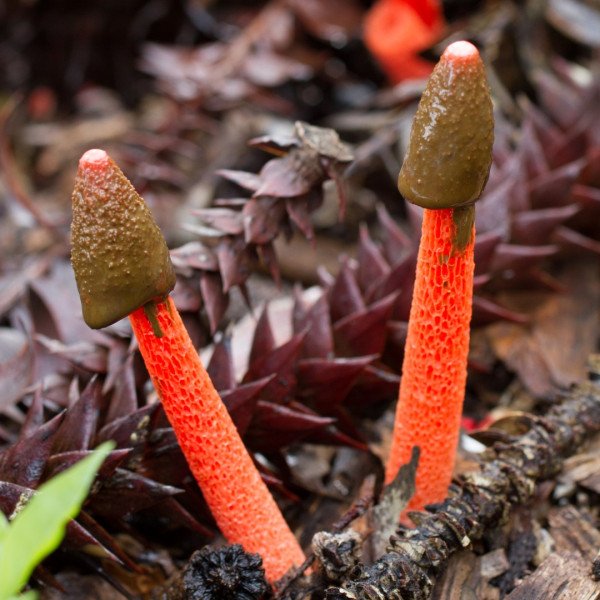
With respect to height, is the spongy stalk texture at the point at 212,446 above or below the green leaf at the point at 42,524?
below

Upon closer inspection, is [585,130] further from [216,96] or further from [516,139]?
[216,96]

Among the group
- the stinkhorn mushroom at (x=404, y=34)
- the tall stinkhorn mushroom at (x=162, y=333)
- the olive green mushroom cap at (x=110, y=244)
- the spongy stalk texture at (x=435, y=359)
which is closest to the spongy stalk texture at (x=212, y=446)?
the tall stinkhorn mushroom at (x=162, y=333)

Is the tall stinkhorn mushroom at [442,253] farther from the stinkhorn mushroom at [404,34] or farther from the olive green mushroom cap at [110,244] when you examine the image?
the stinkhorn mushroom at [404,34]

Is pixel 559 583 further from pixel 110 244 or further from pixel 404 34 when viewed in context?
pixel 404 34

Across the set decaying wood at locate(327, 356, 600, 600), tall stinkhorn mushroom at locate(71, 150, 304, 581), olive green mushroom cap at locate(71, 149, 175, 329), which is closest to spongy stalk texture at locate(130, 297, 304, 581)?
tall stinkhorn mushroom at locate(71, 150, 304, 581)

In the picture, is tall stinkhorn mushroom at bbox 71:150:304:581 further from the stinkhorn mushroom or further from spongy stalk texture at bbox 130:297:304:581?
the stinkhorn mushroom

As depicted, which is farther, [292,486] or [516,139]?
[516,139]

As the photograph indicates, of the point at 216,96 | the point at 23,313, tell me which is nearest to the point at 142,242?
the point at 23,313
